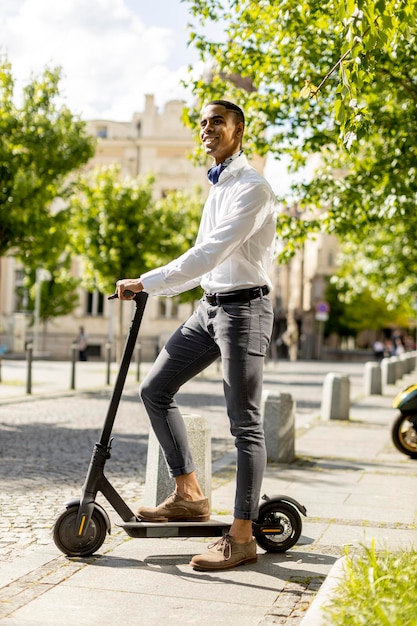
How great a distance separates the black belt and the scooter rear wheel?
41.1 inches

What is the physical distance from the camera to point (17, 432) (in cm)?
1059

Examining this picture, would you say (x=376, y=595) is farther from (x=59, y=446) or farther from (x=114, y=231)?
(x=114, y=231)

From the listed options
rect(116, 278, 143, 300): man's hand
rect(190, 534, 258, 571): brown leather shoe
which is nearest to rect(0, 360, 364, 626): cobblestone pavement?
rect(190, 534, 258, 571): brown leather shoe

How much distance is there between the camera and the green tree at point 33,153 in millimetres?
17250

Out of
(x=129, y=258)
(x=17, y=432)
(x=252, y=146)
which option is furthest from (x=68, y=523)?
(x=129, y=258)

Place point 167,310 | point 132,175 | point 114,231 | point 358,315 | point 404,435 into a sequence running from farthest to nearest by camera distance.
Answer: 1. point 358,315
2. point 132,175
3. point 167,310
4. point 114,231
5. point 404,435

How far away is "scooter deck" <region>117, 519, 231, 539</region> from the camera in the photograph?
4348mm

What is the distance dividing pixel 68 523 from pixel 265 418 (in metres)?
4.62

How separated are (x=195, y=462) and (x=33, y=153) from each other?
13.3m

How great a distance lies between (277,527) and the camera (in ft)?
15.0

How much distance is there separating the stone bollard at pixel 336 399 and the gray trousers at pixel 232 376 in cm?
898

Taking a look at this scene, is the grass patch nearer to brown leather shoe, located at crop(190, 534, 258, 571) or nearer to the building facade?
brown leather shoe, located at crop(190, 534, 258, 571)

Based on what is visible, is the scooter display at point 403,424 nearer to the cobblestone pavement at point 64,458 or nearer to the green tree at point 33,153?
the cobblestone pavement at point 64,458

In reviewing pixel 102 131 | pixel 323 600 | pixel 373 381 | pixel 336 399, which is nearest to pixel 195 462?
pixel 323 600
